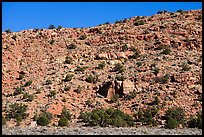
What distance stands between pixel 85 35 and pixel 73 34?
1431mm

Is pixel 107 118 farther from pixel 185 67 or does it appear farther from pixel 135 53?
pixel 135 53

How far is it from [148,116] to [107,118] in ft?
9.28

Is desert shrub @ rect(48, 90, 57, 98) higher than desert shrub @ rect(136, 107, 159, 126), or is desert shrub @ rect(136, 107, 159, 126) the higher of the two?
desert shrub @ rect(48, 90, 57, 98)

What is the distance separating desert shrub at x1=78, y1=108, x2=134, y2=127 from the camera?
69.6 ft

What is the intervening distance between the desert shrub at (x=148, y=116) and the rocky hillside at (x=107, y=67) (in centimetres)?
55

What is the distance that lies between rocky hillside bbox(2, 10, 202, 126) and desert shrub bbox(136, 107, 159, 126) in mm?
553

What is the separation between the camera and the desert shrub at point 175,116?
2124 centimetres

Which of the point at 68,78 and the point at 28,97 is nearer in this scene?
the point at 28,97

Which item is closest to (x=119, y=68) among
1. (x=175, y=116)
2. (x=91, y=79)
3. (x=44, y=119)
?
(x=91, y=79)

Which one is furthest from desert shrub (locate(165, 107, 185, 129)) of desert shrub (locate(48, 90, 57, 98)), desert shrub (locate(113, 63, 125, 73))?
desert shrub (locate(48, 90, 57, 98))

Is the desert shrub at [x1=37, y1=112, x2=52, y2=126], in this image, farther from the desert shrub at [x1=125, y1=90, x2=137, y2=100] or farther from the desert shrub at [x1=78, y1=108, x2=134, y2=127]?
the desert shrub at [x1=125, y1=90, x2=137, y2=100]

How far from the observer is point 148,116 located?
2322 centimetres

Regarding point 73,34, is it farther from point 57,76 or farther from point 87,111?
point 87,111

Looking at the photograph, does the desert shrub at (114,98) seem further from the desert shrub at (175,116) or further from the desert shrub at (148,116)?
the desert shrub at (175,116)
